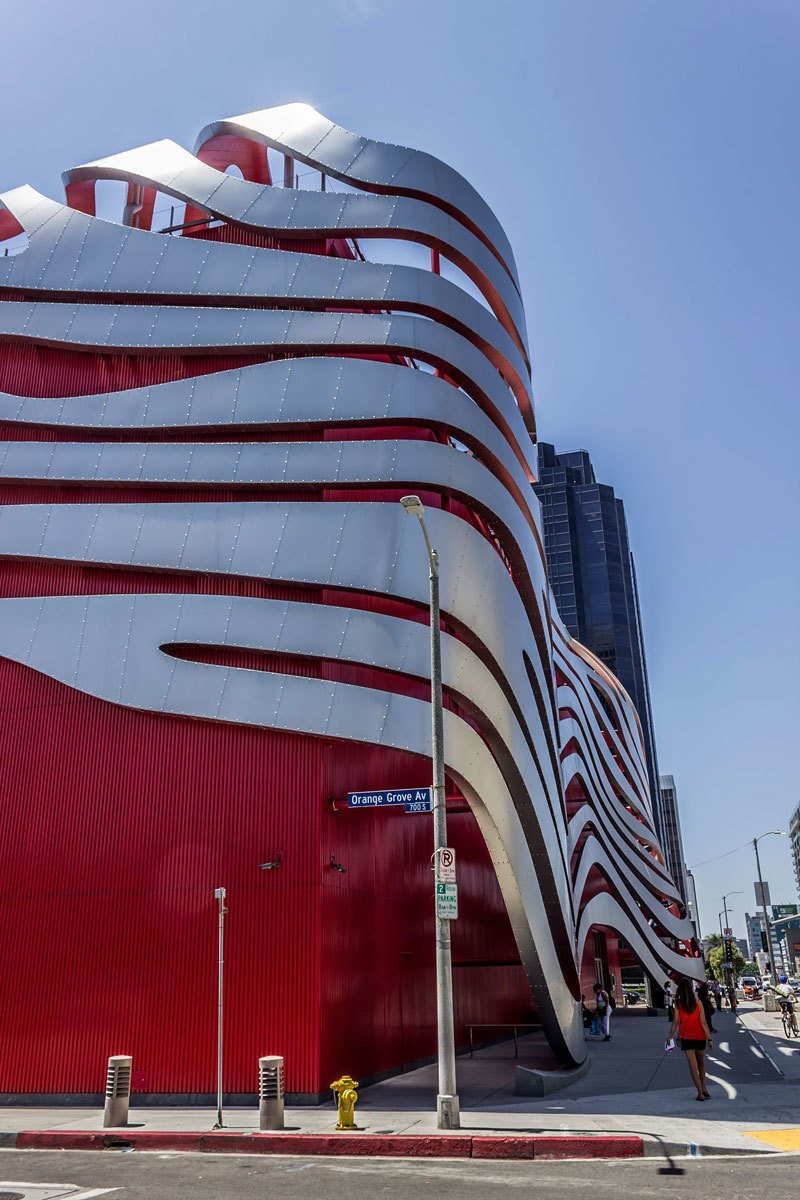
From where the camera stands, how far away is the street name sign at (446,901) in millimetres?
13984

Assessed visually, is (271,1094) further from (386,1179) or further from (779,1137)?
(779,1137)

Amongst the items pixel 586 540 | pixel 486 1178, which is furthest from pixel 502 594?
pixel 586 540

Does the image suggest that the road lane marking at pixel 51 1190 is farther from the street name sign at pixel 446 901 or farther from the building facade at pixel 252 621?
the building facade at pixel 252 621

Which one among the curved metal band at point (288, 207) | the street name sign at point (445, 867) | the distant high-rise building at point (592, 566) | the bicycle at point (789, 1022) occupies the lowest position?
the bicycle at point (789, 1022)

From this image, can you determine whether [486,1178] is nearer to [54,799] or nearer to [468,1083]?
[468,1083]

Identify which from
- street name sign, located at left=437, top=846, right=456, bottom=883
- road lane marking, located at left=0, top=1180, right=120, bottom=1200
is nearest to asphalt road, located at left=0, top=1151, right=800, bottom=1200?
road lane marking, located at left=0, top=1180, right=120, bottom=1200

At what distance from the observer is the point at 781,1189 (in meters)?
9.23

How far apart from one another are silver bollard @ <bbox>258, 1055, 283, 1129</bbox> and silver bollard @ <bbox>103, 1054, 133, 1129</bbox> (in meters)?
2.34

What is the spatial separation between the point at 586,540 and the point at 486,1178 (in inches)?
6731

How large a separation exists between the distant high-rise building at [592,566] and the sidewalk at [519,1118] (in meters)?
148

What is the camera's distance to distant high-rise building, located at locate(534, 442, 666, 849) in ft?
561

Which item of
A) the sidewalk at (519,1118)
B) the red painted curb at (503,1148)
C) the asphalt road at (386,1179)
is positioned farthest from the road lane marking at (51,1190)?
the red painted curb at (503,1148)

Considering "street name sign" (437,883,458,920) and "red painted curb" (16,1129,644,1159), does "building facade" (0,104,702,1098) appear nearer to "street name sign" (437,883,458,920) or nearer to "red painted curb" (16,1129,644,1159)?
"red painted curb" (16,1129,644,1159)

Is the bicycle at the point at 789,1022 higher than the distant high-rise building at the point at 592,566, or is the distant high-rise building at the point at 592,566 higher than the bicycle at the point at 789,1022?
the distant high-rise building at the point at 592,566
